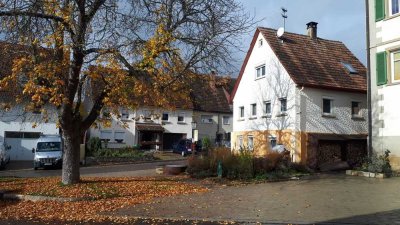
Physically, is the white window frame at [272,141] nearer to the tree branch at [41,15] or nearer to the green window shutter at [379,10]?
the green window shutter at [379,10]

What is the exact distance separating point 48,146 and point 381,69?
23253 mm

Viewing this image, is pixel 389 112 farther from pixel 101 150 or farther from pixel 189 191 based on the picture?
pixel 101 150

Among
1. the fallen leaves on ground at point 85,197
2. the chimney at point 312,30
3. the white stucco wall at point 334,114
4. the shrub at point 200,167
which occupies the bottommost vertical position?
the fallen leaves on ground at point 85,197

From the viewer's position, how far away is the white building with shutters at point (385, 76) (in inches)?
814

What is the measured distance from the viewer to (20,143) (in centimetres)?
3906

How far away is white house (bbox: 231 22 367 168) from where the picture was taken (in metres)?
25.2

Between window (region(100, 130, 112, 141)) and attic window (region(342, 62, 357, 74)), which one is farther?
window (region(100, 130, 112, 141))

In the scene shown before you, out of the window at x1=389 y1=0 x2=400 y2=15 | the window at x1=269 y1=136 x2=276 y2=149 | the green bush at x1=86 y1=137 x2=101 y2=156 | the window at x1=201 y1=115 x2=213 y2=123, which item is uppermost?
the window at x1=389 y1=0 x2=400 y2=15

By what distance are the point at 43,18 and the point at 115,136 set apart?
3461cm

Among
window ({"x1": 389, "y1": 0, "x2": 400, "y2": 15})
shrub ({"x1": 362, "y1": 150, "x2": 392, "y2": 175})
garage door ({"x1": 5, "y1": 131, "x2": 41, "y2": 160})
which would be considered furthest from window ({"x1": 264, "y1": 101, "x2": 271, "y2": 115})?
garage door ({"x1": 5, "y1": 131, "x2": 41, "y2": 160})

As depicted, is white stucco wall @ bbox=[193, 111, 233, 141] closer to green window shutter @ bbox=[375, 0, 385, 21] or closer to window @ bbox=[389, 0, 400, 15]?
green window shutter @ bbox=[375, 0, 385, 21]

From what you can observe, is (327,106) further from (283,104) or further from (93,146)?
(93,146)

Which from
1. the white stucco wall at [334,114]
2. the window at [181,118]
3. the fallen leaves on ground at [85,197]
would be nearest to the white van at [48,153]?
the fallen leaves on ground at [85,197]

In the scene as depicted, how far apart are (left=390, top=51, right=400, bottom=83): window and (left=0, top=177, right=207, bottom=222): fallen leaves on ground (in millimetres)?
11170
